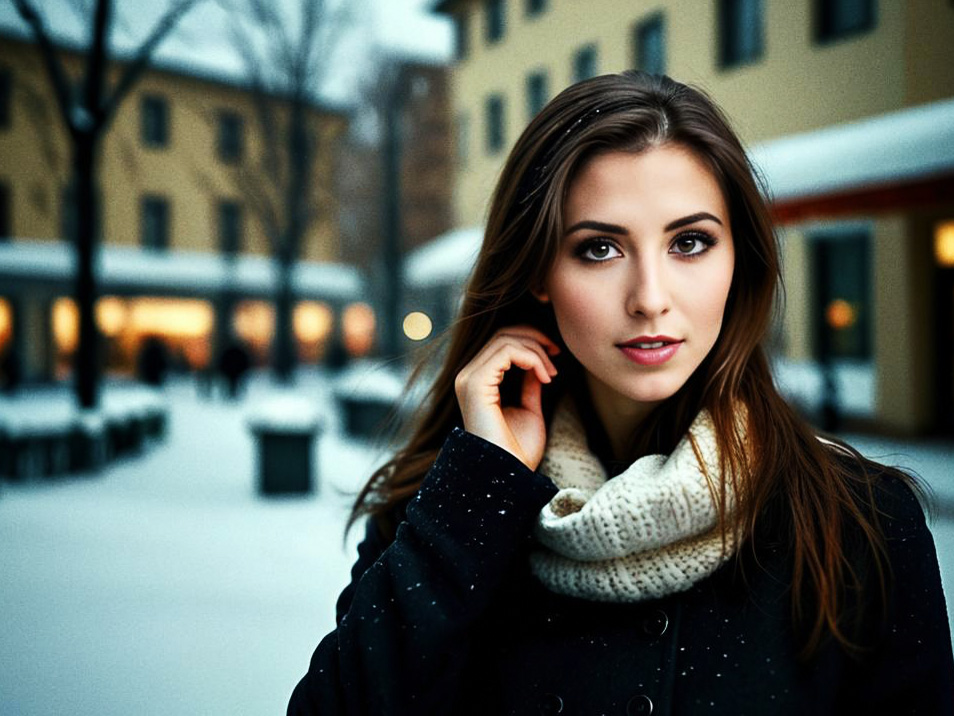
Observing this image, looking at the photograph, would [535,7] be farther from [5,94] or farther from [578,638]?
[578,638]

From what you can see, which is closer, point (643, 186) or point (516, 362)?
point (643, 186)

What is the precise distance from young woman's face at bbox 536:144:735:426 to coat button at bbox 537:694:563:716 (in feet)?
1.84

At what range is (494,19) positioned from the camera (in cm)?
1384

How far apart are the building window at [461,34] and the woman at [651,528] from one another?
14.5m

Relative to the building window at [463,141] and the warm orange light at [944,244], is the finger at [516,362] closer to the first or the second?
the warm orange light at [944,244]

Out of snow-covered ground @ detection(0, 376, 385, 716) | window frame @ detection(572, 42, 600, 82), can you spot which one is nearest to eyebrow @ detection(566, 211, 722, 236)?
snow-covered ground @ detection(0, 376, 385, 716)

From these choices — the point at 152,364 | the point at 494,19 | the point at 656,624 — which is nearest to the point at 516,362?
the point at 656,624

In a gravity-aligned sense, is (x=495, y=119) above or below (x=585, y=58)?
above

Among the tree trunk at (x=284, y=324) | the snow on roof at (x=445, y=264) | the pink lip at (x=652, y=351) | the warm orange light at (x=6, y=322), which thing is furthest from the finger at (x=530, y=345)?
the warm orange light at (x=6, y=322)

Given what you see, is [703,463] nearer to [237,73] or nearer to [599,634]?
[599,634]

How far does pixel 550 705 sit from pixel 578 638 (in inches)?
4.9

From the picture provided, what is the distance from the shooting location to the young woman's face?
4.14 ft

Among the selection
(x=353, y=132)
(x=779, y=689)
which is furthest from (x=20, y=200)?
(x=353, y=132)

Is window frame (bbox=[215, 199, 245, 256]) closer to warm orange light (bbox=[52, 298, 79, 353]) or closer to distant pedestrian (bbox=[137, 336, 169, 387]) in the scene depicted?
warm orange light (bbox=[52, 298, 79, 353])
